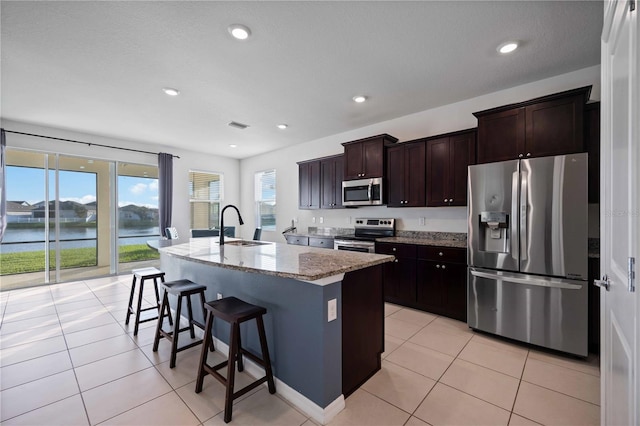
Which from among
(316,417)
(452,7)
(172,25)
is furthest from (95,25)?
(316,417)

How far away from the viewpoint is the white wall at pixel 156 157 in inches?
178

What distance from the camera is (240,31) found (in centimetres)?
220

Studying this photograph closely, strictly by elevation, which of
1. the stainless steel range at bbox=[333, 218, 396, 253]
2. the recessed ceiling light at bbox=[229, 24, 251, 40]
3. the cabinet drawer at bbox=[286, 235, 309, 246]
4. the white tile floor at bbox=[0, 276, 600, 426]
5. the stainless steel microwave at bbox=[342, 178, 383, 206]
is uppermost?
the recessed ceiling light at bbox=[229, 24, 251, 40]

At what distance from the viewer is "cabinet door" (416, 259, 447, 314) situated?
3.27 metres

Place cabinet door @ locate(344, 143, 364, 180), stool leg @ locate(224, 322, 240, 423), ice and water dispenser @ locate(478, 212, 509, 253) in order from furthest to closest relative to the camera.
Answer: cabinet door @ locate(344, 143, 364, 180) < ice and water dispenser @ locate(478, 212, 509, 253) < stool leg @ locate(224, 322, 240, 423)

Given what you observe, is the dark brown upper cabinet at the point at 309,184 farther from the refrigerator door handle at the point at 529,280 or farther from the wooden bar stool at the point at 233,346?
the wooden bar stool at the point at 233,346

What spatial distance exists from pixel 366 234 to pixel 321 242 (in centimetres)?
79

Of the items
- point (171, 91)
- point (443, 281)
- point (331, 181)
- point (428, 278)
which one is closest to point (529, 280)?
point (443, 281)

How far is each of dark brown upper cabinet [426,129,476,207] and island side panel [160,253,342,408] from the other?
2371 millimetres

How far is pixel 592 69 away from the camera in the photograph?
2768 millimetres

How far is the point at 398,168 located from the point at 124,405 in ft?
12.5

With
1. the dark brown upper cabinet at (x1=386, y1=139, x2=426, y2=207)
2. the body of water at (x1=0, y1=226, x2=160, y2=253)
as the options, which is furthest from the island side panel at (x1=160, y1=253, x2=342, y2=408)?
the body of water at (x1=0, y1=226, x2=160, y2=253)

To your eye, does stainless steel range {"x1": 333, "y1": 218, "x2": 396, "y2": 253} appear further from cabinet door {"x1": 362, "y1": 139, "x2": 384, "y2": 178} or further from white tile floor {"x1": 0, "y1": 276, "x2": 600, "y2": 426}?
white tile floor {"x1": 0, "y1": 276, "x2": 600, "y2": 426}

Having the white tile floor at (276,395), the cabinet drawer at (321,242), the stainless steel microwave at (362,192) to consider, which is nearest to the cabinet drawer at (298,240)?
the cabinet drawer at (321,242)
